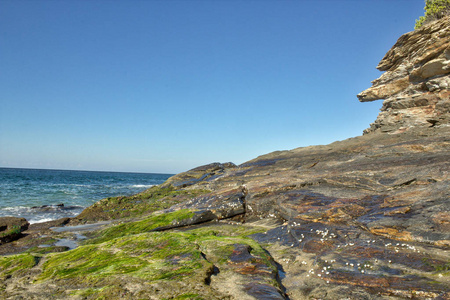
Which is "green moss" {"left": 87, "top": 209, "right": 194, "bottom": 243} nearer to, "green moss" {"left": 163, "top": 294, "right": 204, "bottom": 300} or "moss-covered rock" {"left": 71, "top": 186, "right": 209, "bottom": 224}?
"moss-covered rock" {"left": 71, "top": 186, "right": 209, "bottom": 224}

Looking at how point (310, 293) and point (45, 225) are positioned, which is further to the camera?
point (45, 225)

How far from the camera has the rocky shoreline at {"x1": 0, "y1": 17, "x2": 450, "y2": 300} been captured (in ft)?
21.8

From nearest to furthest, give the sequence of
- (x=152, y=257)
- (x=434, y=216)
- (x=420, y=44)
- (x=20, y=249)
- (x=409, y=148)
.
Answer: (x=152, y=257) < (x=434, y=216) < (x=20, y=249) < (x=409, y=148) < (x=420, y=44)

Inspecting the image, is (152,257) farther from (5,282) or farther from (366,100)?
(366,100)

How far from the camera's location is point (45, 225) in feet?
68.5

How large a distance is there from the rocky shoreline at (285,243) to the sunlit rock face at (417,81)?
3.62m

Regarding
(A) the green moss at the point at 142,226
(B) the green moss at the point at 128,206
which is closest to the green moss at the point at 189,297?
(A) the green moss at the point at 142,226

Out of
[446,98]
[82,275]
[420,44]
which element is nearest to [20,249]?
[82,275]

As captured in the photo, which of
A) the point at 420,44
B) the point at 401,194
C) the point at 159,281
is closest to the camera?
the point at 159,281

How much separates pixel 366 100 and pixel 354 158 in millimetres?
19007

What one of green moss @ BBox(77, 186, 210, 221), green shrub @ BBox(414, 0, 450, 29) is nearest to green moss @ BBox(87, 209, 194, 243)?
green moss @ BBox(77, 186, 210, 221)

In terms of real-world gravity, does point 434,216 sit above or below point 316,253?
above

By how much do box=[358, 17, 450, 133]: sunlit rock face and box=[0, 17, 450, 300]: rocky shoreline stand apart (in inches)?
142

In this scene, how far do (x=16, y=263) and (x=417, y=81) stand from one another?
36.7 metres
